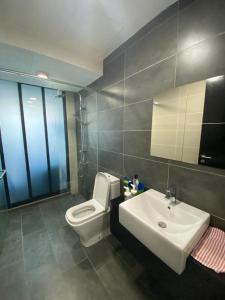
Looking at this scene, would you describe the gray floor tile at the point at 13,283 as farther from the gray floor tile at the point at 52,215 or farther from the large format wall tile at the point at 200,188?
the large format wall tile at the point at 200,188

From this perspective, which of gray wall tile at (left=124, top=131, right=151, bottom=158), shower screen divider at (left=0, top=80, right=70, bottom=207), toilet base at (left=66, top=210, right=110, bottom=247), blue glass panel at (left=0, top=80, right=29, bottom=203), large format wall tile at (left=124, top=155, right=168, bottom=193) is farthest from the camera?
shower screen divider at (left=0, top=80, right=70, bottom=207)

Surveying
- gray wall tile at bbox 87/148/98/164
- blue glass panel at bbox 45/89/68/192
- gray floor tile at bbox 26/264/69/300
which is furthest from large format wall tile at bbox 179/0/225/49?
gray floor tile at bbox 26/264/69/300

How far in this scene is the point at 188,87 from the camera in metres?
1.02

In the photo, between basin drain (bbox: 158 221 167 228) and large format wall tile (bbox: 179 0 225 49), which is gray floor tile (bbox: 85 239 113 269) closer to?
basin drain (bbox: 158 221 167 228)

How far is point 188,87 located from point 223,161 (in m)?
0.61

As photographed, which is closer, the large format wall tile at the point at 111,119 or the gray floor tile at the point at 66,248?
the gray floor tile at the point at 66,248

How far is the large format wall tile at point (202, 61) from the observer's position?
0.86 meters

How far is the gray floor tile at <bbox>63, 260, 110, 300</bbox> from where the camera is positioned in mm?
1148

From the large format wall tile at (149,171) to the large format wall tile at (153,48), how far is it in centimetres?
101

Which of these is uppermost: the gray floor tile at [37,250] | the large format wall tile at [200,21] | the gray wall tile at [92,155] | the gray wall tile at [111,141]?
the large format wall tile at [200,21]

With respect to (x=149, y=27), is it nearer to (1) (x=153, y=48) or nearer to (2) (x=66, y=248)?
(1) (x=153, y=48)

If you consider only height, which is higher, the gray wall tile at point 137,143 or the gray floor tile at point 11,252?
the gray wall tile at point 137,143

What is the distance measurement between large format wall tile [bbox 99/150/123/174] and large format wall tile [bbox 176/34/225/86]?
1.10m

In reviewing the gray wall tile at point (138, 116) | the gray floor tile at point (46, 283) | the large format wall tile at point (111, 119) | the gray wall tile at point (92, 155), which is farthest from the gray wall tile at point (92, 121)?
the gray floor tile at point (46, 283)
